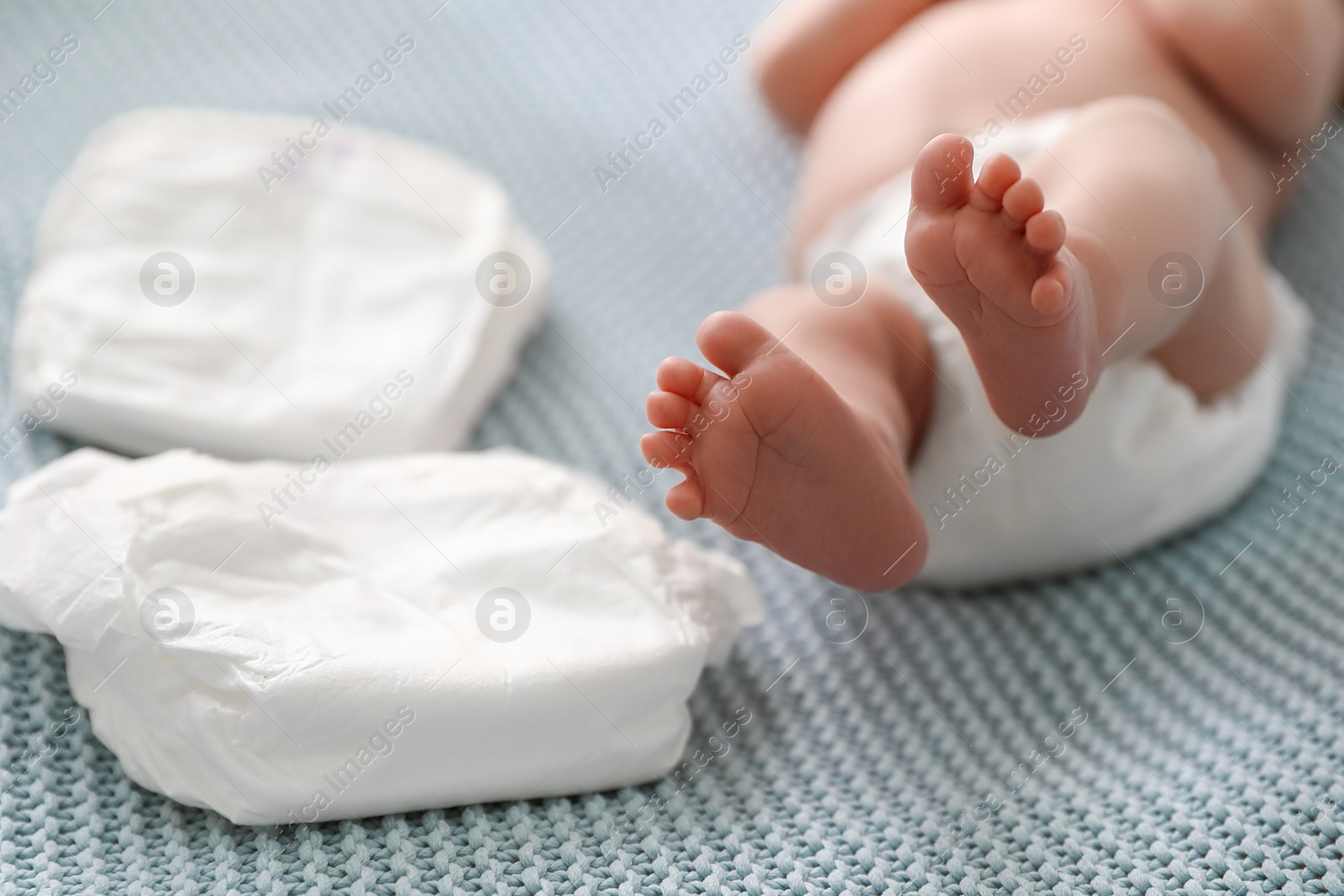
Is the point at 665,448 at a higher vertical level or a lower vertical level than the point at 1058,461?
higher

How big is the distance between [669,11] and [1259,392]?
836 mm

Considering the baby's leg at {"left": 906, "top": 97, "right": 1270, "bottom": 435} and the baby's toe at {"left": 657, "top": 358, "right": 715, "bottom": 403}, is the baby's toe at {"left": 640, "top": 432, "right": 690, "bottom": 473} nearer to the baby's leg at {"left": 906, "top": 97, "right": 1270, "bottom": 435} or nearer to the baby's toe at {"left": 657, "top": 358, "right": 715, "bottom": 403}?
the baby's toe at {"left": 657, "top": 358, "right": 715, "bottom": 403}

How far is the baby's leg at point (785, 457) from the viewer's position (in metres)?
0.59

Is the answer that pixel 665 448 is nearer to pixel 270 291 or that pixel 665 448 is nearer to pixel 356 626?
pixel 356 626

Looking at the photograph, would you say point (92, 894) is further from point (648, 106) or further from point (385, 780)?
point (648, 106)

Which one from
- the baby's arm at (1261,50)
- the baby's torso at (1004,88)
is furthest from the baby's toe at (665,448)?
Result: the baby's arm at (1261,50)

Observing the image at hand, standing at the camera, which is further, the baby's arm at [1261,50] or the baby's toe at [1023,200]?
the baby's arm at [1261,50]

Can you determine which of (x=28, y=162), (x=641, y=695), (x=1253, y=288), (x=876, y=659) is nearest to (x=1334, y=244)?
(x=1253, y=288)

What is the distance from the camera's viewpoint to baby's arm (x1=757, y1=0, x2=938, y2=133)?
3.67 ft

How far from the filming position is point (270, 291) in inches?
38.2

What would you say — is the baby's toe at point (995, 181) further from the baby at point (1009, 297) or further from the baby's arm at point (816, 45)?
the baby's arm at point (816, 45)

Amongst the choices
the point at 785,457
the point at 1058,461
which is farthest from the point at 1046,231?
the point at 1058,461

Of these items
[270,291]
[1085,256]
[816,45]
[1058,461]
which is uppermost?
[270,291]

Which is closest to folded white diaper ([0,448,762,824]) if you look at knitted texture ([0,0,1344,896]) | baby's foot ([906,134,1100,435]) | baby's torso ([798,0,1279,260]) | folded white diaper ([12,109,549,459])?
knitted texture ([0,0,1344,896])
